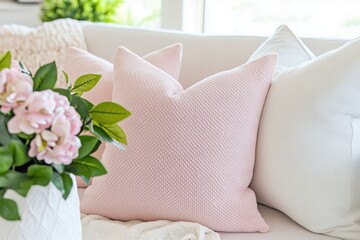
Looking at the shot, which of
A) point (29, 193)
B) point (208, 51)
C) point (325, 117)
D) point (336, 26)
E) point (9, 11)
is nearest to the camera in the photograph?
point (29, 193)

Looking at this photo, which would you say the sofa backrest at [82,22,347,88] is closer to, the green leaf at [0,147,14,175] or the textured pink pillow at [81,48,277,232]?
the textured pink pillow at [81,48,277,232]

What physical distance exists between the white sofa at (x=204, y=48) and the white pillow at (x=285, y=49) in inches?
4.4

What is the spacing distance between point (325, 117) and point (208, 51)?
22.6 inches

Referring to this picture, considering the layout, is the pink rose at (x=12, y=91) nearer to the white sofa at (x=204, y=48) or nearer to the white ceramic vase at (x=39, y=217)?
the white ceramic vase at (x=39, y=217)

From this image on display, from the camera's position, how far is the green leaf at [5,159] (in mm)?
917

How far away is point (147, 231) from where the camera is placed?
148 cm

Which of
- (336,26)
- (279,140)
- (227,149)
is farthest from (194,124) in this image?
(336,26)

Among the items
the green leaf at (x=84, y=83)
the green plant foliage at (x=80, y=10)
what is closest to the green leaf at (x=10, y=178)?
the green leaf at (x=84, y=83)

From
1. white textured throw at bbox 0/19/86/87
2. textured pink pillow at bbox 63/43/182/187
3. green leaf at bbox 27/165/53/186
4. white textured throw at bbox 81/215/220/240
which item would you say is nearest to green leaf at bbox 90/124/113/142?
green leaf at bbox 27/165/53/186

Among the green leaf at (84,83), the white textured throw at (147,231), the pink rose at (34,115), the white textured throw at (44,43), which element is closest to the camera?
the pink rose at (34,115)

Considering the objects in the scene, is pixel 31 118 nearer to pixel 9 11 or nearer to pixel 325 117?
pixel 325 117

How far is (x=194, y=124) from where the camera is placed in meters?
1.53

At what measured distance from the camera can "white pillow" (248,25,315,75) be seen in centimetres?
174

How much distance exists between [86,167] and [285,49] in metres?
0.91
